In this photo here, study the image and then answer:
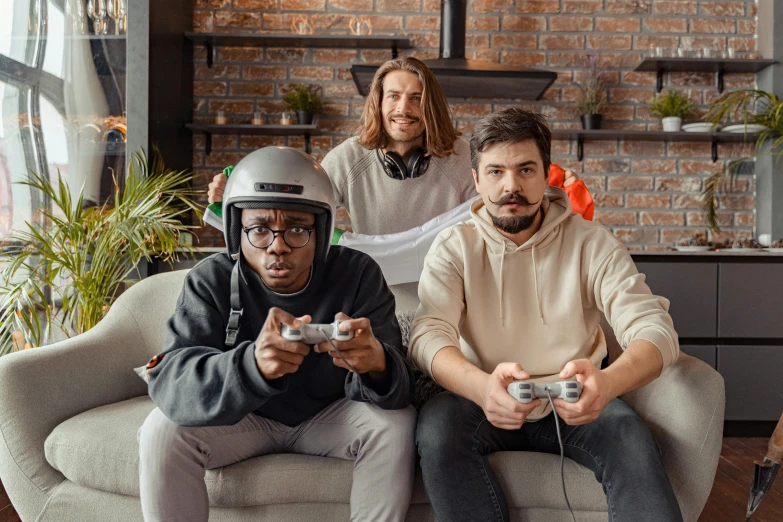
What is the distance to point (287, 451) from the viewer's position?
1.68m

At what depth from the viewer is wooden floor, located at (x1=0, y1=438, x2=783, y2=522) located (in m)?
2.35

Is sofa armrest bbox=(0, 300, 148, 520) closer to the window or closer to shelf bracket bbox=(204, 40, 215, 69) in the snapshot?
the window

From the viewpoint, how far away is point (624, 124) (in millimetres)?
4324

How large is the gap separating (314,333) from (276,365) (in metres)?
0.10

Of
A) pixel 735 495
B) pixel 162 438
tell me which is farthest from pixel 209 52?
pixel 735 495

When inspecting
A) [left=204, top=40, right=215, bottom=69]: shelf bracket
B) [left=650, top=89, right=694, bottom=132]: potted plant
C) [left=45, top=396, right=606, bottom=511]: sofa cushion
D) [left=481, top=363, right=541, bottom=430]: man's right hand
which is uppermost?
[left=204, top=40, right=215, bottom=69]: shelf bracket

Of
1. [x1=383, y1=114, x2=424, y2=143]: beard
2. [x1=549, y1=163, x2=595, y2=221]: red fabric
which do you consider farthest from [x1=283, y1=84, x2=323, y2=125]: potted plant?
[x1=549, y1=163, x2=595, y2=221]: red fabric

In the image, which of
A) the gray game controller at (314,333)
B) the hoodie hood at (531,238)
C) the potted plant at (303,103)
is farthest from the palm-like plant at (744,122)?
the gray game controller at (314,333)

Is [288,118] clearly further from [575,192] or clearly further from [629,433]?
[629,433]

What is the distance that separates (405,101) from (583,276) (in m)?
0.93

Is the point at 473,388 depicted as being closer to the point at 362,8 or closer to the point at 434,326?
the point at 434,326

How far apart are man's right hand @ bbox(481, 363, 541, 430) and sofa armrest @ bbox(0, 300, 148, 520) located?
1099 mm

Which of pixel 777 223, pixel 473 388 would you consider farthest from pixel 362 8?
pixel 473 388

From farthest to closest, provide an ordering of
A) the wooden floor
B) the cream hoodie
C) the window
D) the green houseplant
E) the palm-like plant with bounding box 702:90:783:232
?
the palm-like plant with bounding box 702:90:783:232 → the window → the green houseplant → the wooden floor → the cream hoodie
